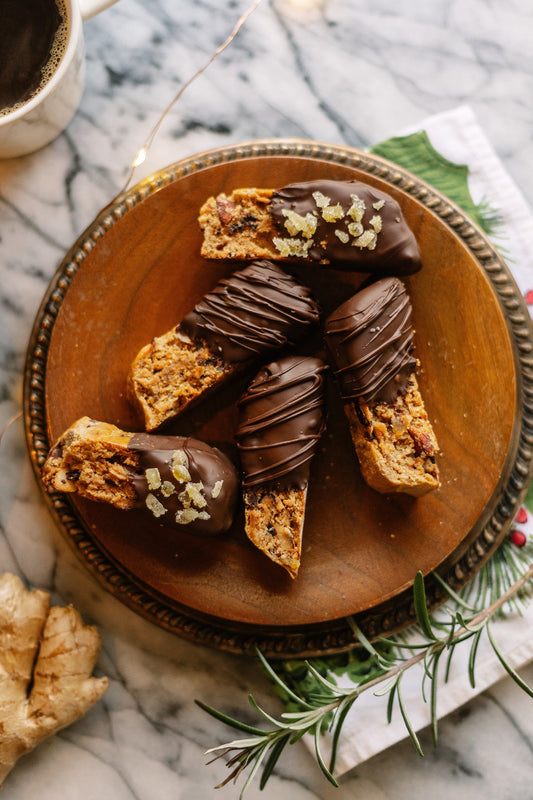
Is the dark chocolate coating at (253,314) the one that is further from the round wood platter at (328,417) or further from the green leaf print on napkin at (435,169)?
the green leaf print on napkin at (435,169)

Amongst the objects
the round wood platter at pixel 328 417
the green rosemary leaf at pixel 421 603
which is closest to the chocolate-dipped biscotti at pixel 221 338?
the round wood platter at pixel 328 417

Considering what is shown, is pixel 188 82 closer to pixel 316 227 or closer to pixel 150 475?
pixel 316 227

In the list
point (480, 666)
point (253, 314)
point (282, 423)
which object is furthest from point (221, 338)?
point (480, 666)

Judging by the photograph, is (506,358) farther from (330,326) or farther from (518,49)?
(518,49)

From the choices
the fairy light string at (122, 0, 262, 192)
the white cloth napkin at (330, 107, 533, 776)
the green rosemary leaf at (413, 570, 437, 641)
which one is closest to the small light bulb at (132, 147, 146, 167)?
the fairy light string at (122, 0, 262, 192)

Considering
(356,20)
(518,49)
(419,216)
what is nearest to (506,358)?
(419,216)
